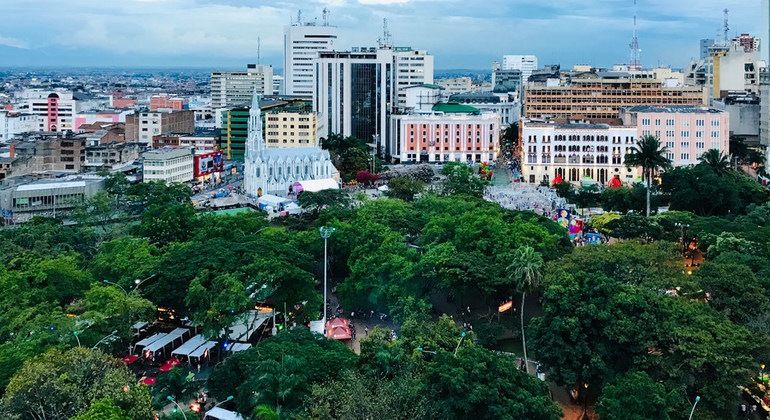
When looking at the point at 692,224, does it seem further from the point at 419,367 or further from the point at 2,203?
the point at 2,203

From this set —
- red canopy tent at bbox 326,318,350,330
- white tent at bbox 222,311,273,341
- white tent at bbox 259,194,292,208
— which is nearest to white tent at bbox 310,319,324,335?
red canopy tent at bbox 326,318,350,330

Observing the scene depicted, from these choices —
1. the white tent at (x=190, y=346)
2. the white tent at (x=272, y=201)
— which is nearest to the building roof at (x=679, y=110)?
the white tent at (x=272, y=201)

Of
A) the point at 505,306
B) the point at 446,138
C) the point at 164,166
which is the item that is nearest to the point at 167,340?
the point at 505,306

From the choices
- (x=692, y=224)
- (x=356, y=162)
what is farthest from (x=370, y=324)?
(x=356, y=162)

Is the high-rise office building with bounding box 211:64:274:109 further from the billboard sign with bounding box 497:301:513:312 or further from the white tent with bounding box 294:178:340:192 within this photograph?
the billboard sign with bounding box 497:301:513:312

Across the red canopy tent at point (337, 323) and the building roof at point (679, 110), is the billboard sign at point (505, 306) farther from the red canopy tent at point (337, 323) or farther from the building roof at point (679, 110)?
the building roof at point (679, 110)

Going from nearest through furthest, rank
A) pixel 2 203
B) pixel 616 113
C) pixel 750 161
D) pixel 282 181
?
pixel 2 203, pixel 282 181, pixel 750 161, pixel 616 113
